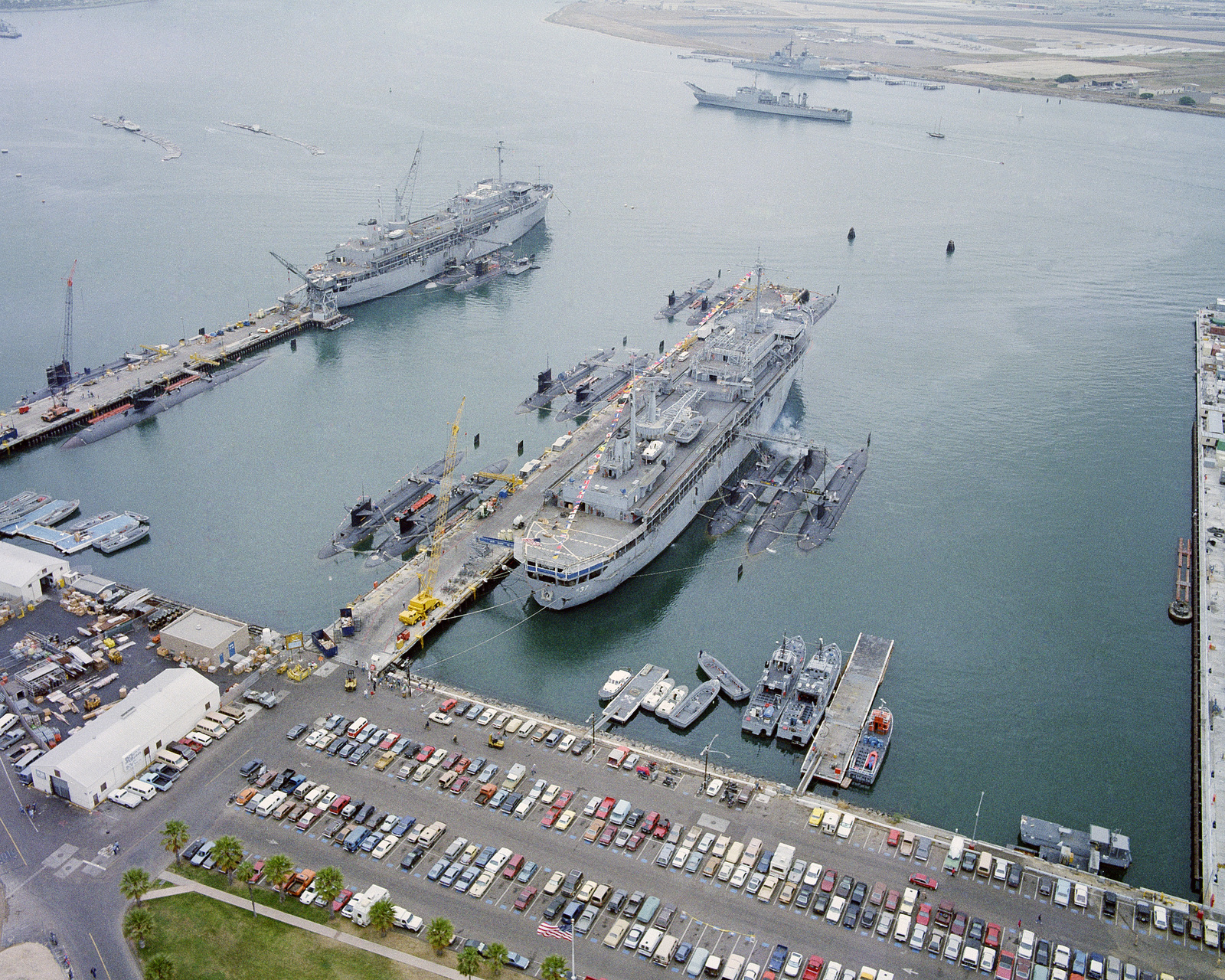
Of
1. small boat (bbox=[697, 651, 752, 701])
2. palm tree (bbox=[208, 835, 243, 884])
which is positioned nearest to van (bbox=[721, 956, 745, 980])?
small boat (bbox=[697, 651, 752, 701])

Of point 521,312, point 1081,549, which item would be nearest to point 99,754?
point 1081,549

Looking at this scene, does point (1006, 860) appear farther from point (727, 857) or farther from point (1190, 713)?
point (1190, 713)

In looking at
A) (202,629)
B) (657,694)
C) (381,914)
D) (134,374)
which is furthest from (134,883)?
(134,374)

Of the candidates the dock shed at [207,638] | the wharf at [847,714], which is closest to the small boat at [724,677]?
the wharf at [847,714]

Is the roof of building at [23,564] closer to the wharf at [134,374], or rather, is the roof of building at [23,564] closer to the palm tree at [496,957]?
the wharf at [134,374]

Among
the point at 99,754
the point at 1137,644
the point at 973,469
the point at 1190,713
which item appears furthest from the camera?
the point at 973,469
